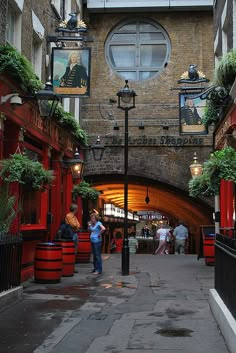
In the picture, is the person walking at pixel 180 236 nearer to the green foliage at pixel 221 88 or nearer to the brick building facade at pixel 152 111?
the brick building facade at pixel 152 111

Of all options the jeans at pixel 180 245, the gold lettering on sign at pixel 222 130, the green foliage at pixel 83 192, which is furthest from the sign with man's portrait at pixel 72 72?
the jeans at pixel 180 245

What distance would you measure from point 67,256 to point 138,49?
13.1 metres

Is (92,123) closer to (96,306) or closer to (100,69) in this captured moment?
(100,69)

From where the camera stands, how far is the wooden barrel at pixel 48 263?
10742 mm

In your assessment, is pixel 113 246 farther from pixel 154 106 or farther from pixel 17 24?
pixel 17 24

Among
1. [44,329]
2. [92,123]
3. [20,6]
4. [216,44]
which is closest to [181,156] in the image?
[92,123]

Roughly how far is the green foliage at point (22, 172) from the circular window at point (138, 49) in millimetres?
12848

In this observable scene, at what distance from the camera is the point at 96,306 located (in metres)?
8.60

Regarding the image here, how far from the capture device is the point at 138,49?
22688mm

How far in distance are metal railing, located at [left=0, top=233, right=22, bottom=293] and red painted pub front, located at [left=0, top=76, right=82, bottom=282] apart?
90.1 inches

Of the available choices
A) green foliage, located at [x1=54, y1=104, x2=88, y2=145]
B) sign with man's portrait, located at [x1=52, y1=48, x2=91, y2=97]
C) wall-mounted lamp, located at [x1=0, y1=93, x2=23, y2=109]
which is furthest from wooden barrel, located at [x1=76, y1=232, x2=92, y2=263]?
wall-mounted lamp, located at [x1=0, y1=93, x2=23, y2=109]

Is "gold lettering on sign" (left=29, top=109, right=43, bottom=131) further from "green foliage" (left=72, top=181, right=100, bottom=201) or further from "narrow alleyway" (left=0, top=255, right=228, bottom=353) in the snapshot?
"green foliage" (left=72, top=181, right=100, bottom=201)

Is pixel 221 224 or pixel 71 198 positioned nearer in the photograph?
pixel 221 224

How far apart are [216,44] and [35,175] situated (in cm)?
986
